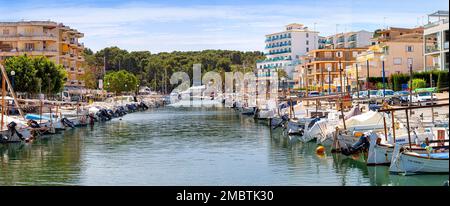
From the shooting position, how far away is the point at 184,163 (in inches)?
806

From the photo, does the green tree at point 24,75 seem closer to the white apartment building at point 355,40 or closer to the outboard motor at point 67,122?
the outboard motor at point 67,122

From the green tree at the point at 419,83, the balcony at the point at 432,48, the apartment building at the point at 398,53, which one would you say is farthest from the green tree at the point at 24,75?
the balcony at the point at 432,48

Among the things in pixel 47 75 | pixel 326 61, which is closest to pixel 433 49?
pixel 47 75

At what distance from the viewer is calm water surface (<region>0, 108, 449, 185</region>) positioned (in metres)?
16.5

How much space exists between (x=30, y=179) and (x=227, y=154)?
8.05 m

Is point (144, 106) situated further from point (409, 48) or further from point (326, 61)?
point (409, 48)

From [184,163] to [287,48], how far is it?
88.6 meters

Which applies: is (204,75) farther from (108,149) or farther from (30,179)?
(30,179)

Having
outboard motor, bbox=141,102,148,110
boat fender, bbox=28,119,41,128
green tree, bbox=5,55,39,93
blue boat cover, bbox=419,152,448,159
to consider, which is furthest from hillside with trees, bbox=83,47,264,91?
blue boat cover, bbox=419,152,448,159

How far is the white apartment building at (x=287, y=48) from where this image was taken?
4031 inches

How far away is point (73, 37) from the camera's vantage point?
234 ft

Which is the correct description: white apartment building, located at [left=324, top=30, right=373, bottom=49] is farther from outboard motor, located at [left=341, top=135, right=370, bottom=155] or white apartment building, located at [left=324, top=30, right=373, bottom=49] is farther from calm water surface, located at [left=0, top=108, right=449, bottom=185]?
outboard motor, located at [left=341, top=135, right=370, bottom=155]

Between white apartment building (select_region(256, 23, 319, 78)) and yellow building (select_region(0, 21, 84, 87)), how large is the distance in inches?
1572
